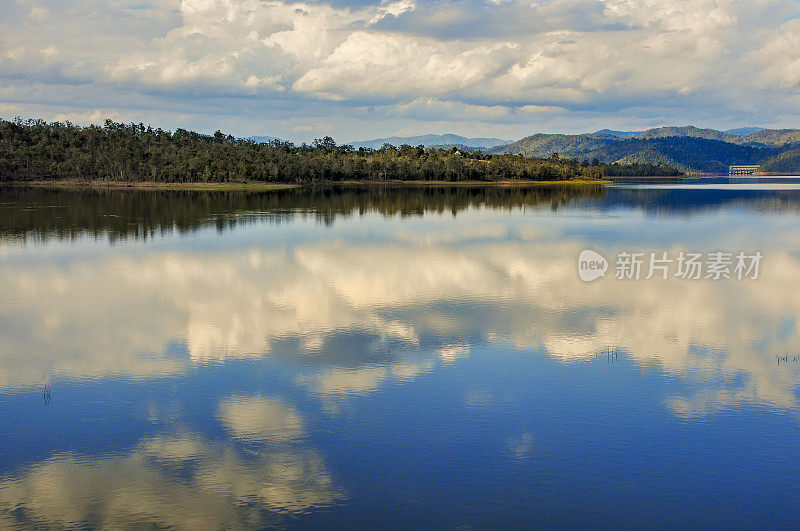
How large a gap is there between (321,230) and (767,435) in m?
46.5

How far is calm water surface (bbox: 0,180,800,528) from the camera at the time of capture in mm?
12289

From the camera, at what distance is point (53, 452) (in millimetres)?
14039

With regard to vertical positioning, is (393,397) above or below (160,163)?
below

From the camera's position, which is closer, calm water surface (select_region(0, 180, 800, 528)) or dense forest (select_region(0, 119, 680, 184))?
calm water surface (select_region(0, 180, 800, 528))

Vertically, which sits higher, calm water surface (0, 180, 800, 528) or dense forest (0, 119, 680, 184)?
dense forest (0, 119, 680, 184)

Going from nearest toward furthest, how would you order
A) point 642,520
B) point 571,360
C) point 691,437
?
1. point 642,520
2. point 691,437
3. point 571,360

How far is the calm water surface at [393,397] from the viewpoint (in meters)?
12.3

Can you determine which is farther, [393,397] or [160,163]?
[160,163]

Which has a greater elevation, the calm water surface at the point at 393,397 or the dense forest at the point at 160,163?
the dense forest at the point at 160,163

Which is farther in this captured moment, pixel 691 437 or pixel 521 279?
pixel 521 279

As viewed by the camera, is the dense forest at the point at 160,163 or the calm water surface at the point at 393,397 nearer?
the calm water surface at the point at 393,397

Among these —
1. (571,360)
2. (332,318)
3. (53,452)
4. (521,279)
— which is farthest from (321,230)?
(53,452)

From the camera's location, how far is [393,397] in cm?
1706

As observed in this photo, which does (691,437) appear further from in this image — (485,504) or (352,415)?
(352,415)
